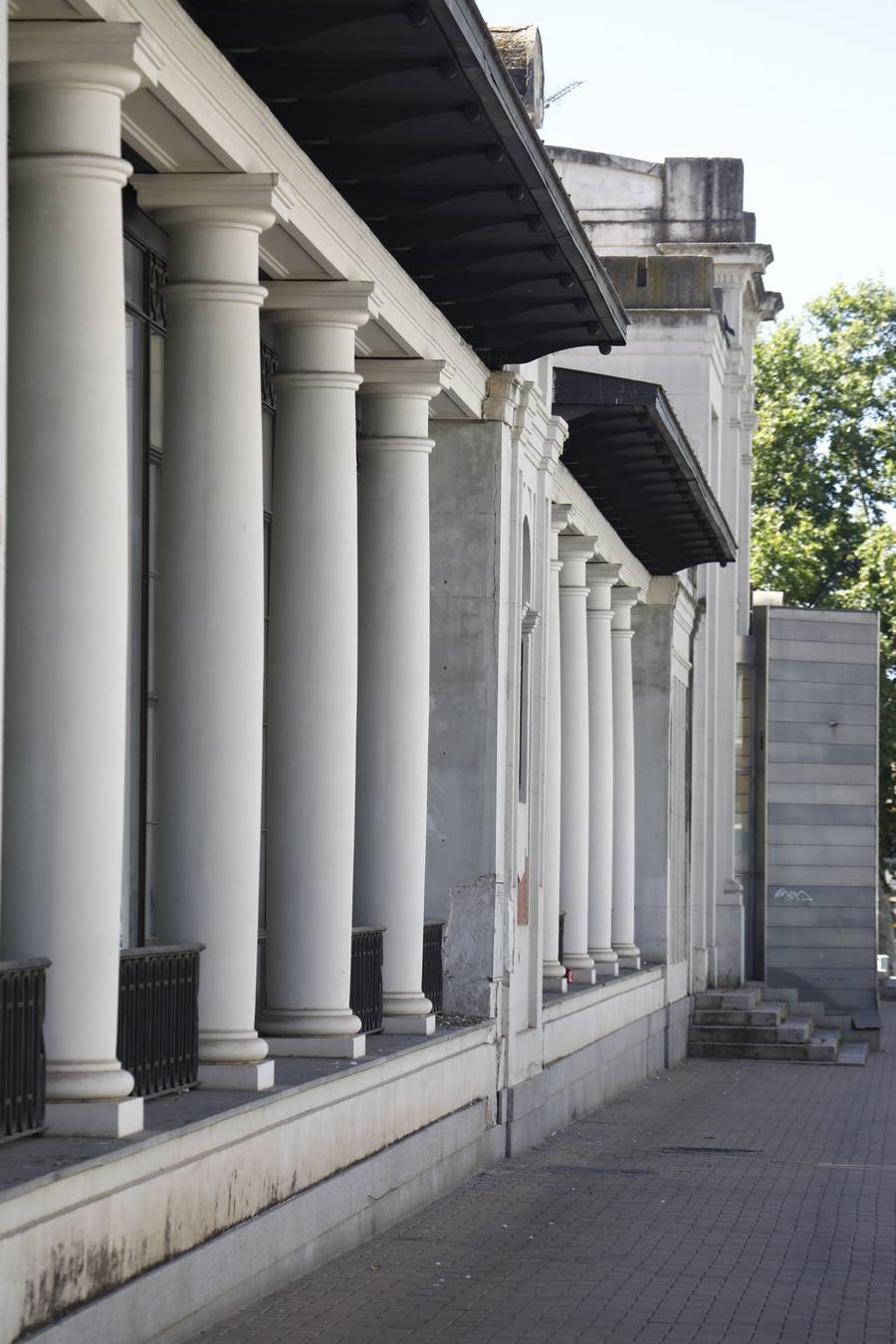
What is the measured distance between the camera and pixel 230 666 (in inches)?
428

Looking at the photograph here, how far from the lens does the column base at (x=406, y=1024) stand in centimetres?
1496

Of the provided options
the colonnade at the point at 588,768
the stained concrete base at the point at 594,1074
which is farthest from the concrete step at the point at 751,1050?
the colonnade at the point at 588,768

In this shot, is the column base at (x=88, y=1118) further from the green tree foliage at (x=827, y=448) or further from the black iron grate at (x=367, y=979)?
the green tree foliage at (x=827, y=448)

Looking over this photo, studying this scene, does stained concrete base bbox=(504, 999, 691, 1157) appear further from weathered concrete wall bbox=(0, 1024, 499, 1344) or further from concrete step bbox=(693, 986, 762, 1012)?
weathered concrete wall bbox=(0, 1024, 499, 1344)

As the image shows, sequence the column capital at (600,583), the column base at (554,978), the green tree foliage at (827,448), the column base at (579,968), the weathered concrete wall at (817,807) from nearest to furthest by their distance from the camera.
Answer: the column base at (554,978)
the column base at (579,968)
the column capital at (600,583)
the weathered concrete wall at (817,807)
the green tree foliage at (827,448)

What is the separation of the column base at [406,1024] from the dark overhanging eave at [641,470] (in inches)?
259

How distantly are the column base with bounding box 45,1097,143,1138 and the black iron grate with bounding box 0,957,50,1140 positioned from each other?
0.13 meters

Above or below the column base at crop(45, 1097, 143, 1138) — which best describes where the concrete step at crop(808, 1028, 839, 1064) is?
below

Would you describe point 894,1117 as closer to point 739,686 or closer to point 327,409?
point 327,409

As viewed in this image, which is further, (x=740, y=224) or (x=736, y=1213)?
(x=740, y=224)

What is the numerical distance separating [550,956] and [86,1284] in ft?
47.4

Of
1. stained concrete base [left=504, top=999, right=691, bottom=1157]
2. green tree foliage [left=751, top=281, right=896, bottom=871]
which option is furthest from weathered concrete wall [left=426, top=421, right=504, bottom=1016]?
green tree foliage [left=751, top=281, right=896, bottom=871]

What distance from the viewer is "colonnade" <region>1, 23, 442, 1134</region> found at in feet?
28.4

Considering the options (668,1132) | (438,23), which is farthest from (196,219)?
(668,1132)
